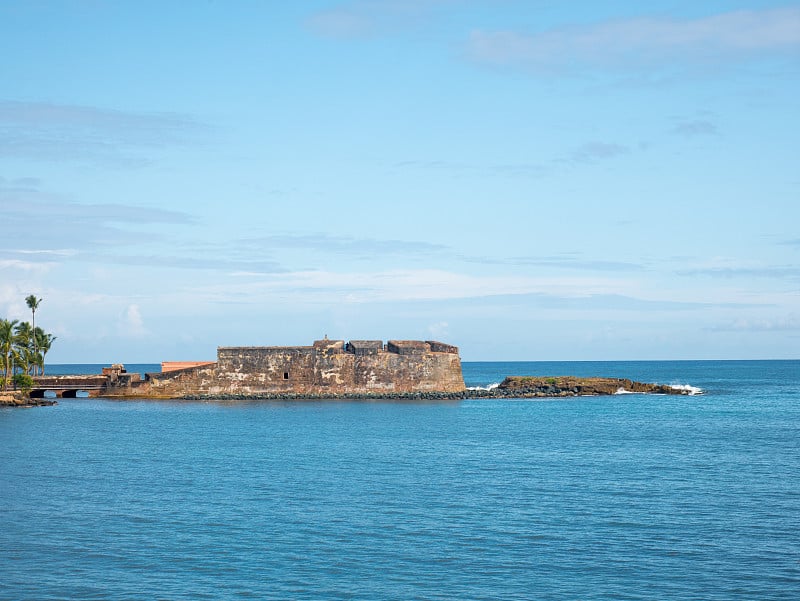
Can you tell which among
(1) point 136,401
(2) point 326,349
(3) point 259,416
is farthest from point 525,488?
(1) point 136,401

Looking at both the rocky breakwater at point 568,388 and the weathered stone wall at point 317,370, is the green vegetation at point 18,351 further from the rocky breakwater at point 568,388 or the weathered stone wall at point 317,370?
the rocky breakwater at point 568,388

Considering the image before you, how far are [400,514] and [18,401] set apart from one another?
4817cm

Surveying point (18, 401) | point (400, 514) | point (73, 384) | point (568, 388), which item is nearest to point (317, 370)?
point (73, 384)

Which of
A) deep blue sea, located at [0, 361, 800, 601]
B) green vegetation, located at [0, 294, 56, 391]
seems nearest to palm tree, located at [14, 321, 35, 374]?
green vegetation, located at [0, 294, 56, 391]

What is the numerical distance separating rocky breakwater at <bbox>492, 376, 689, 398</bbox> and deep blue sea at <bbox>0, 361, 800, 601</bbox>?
2736 centimetres

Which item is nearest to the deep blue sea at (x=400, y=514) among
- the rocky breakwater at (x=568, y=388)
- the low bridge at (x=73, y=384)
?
the low bridge at (x=73, y=384)

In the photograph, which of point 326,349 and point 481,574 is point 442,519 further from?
point 326,349

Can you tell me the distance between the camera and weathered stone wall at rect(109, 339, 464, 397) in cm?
6238

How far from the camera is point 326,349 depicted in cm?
6203

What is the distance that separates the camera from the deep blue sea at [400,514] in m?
17.1

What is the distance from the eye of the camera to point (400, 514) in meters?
22.8

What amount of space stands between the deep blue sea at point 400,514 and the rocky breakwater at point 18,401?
65.2 ft

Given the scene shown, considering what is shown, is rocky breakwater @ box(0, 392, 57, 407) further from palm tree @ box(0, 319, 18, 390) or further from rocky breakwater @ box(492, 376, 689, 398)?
rocky breakwater @ box(492, 376, 689, 398)

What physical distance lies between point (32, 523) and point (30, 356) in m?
64.5
